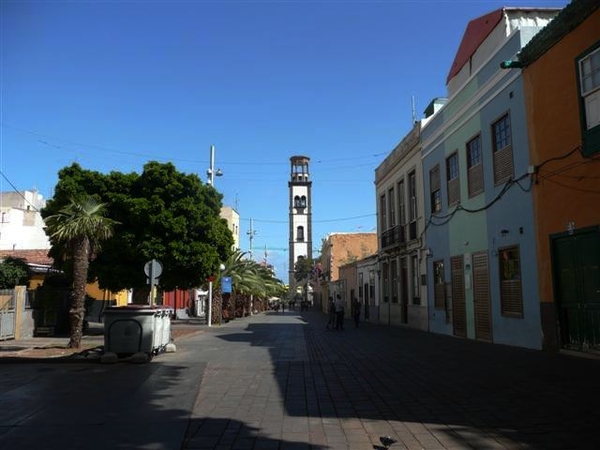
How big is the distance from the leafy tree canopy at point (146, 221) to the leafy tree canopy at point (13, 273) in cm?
151

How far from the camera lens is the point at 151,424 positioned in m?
6.88

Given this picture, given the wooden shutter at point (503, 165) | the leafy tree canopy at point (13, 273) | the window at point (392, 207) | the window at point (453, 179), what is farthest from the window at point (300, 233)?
the wooden shutter at point (503, 165)

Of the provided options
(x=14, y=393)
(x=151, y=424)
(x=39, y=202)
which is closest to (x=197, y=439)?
(x=151, y=424)

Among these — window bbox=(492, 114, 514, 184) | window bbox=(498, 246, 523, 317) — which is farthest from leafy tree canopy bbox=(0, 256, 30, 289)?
window bbox=(492, 114, 514, 184)

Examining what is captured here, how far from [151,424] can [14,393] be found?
356 centimetres

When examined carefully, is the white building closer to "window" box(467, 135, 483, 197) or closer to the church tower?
"window" box(467, 135, 483, 197)

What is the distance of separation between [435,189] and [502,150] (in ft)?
22.4

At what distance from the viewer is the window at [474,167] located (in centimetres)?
1823

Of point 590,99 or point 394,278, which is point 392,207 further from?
point 590,99

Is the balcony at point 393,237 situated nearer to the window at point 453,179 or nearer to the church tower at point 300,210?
the window at point 453,179

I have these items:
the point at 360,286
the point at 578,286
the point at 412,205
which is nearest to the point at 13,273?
the point at 412,205

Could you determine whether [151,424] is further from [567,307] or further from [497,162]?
[497,162]

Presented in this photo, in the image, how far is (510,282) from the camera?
15750 mm

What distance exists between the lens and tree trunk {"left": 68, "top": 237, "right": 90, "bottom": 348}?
15914mm
